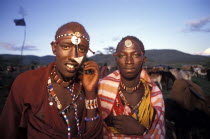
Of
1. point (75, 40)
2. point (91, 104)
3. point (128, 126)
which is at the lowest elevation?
point (128, 126)

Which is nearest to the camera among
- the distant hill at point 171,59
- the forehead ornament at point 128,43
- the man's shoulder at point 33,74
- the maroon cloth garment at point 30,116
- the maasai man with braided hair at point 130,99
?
the maroon cloth garment at point 30,116

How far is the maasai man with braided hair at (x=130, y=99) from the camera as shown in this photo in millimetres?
2465

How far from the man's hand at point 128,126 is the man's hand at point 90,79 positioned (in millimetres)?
771

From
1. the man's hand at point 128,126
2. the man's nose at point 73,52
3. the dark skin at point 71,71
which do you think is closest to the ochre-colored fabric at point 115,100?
the man's hand at point 128,126

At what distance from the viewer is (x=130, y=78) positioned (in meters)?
2.74

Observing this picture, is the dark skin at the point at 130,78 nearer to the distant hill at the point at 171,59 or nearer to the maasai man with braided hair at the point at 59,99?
the maasai man with braided hair at the point at 59,99

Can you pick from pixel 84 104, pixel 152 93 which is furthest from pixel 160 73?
pixel 84 104

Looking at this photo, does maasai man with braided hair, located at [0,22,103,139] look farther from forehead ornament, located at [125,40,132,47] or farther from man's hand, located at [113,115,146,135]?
forehead ornament, located at [125,40,132,47]

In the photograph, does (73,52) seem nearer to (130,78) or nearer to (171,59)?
(130,78)

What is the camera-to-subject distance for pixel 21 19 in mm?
23875

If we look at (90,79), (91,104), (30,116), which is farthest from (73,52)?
(30,116)

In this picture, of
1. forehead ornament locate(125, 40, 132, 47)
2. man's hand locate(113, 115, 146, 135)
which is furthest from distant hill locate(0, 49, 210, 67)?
man's hand locate(113, 115, 146, 135)

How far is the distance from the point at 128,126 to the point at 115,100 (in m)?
0.54

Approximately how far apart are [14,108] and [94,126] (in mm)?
980
